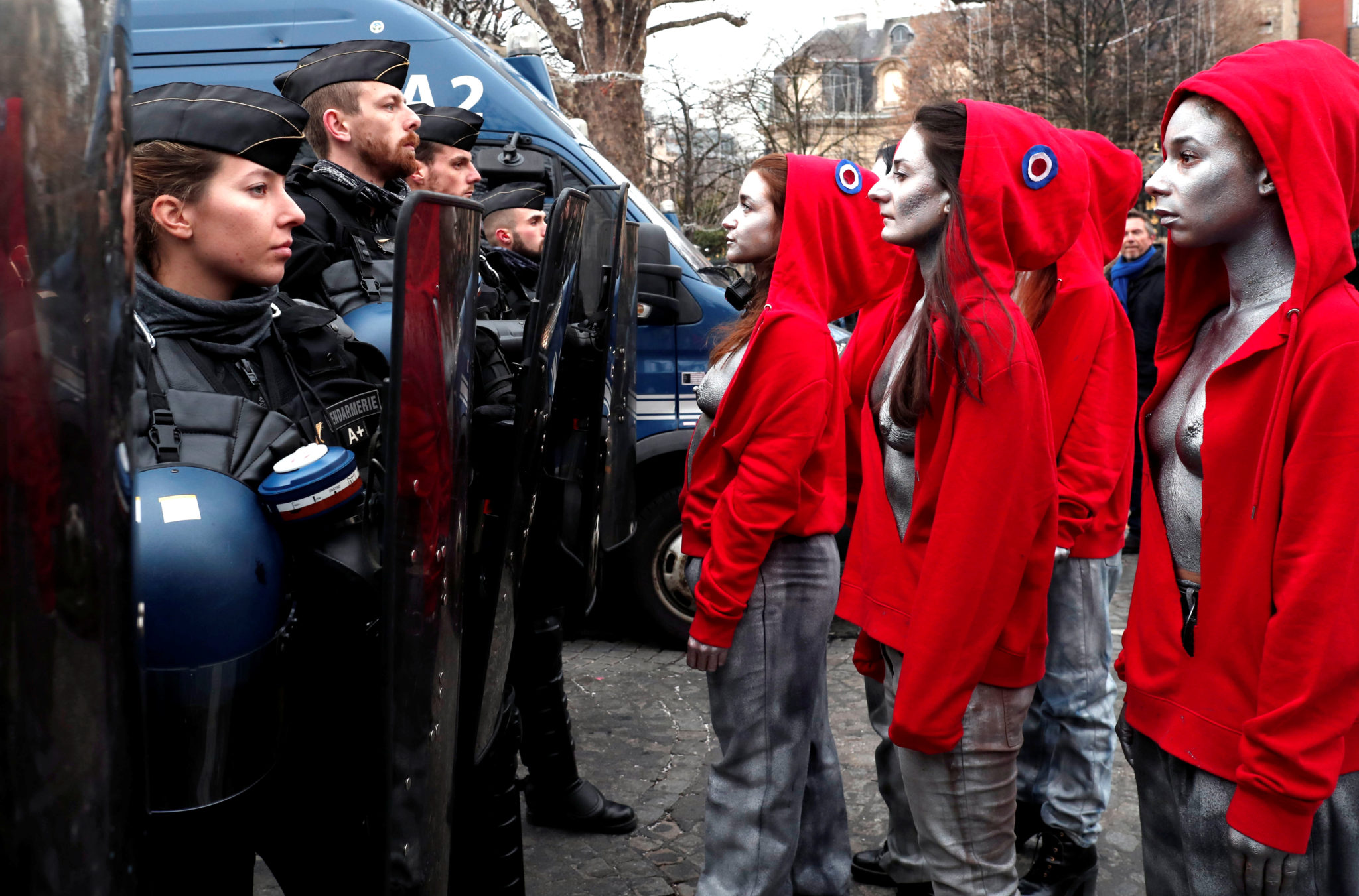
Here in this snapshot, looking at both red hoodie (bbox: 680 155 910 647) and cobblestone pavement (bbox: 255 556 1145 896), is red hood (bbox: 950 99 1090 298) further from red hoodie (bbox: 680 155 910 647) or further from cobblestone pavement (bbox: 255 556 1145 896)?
cobblestone pavement (bbox: 255 556 1145 896)

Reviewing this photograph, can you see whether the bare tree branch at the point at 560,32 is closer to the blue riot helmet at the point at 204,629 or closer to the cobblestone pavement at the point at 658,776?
the cobblestone pavement at the point at 658,776

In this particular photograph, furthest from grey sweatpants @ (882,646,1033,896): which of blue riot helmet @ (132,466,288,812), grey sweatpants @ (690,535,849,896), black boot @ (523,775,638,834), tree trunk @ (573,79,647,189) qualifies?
tree trunk @ (573,79,647,189)

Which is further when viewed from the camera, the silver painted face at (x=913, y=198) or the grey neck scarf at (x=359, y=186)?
the grey neck scarf at (x=359, y=186)

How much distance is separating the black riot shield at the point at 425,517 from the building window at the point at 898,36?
199ft

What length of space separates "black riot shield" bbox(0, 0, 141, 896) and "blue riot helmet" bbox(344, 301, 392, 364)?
122 cm

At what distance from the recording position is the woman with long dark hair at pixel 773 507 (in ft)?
7.89

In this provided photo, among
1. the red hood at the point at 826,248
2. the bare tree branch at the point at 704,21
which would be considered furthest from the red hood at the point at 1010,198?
the bare tree branch at the point at 704,21

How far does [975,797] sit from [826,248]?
1293 mm

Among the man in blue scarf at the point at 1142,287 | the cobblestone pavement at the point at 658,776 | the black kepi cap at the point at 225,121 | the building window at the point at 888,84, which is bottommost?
the cobblestone pavement at the point at 658,776

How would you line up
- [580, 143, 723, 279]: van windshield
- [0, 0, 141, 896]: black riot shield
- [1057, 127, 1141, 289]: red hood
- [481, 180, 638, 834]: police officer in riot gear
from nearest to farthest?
[0, 0, 141, 896]: black riot shield → [1057, 127, 1141, 289]: red hood → [481, 180, 638, 834]: police officer in riot gear → [580, 143, 723, 279]: van windshield

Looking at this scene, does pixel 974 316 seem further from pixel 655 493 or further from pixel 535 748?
pixel 655 493

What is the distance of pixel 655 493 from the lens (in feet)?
17.4

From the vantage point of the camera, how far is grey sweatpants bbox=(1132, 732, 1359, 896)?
5.03 feet

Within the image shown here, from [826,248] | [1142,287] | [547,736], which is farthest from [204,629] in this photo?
[1142,287]
